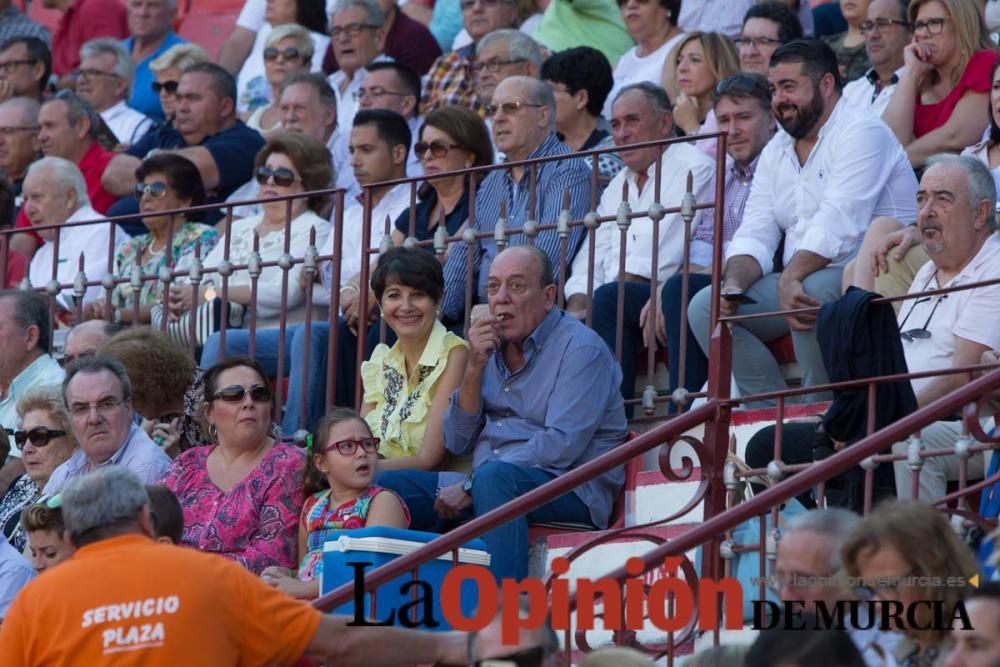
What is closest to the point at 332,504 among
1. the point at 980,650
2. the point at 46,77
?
the point at 980,650

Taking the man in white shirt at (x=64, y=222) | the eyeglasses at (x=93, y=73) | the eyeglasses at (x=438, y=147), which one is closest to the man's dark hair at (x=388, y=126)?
the eyeglasses at (x=438, y=147)

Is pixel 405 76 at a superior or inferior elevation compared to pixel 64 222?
superior

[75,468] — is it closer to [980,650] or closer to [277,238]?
[277,238]

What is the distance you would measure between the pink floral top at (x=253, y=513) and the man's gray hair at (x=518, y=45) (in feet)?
14.2

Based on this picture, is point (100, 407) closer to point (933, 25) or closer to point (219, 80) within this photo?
point (933, 25)

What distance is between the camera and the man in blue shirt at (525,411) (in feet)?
29.2

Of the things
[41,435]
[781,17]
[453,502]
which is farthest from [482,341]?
[781,17]

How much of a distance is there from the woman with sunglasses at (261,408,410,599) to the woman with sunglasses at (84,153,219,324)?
3.00 m

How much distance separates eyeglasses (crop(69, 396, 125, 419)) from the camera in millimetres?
9477

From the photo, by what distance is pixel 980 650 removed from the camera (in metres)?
5.58

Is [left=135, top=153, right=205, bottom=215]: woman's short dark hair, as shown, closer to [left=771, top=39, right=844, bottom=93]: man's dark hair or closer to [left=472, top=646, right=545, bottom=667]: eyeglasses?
[left=771, top=39, right=844, bottom=93]: man's dark hair

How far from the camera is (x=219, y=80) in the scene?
45.8 ft

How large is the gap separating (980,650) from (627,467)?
12.2 ft

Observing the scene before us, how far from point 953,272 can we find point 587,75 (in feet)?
11.6
